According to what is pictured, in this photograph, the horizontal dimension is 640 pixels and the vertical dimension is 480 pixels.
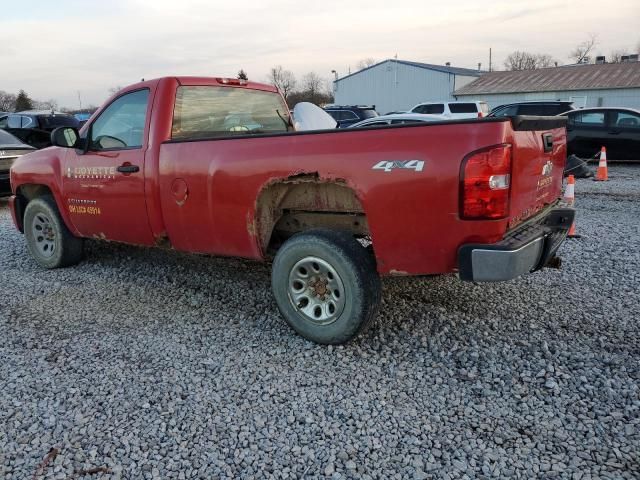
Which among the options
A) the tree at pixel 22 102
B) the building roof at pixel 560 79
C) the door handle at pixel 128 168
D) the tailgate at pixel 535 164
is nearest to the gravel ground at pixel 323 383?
the tailgate at pixel 535 164

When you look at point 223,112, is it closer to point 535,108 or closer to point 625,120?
point 625,120

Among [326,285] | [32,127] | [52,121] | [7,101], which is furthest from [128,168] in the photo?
[7,101]

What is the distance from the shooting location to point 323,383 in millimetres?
3170

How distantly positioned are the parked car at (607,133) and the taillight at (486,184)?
11.3 metres

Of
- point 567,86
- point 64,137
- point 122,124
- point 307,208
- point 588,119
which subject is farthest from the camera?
point 567,86

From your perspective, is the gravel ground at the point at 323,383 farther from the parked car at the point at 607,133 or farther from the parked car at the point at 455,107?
the parked car at the point at 455,107

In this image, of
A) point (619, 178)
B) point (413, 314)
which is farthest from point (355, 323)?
point (619, 178)

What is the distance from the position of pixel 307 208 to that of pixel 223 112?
162cm

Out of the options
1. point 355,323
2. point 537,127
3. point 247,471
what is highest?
point 537,127

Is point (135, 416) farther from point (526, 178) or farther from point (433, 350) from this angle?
point (526, 178)

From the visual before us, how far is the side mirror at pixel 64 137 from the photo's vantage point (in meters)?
4.84

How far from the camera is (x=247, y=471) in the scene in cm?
242

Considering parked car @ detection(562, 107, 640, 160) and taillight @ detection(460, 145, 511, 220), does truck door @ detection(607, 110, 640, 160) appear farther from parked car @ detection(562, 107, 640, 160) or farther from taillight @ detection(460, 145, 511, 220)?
taillight @ detection(460, 145, 511, 220)

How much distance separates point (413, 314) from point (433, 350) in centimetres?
61
